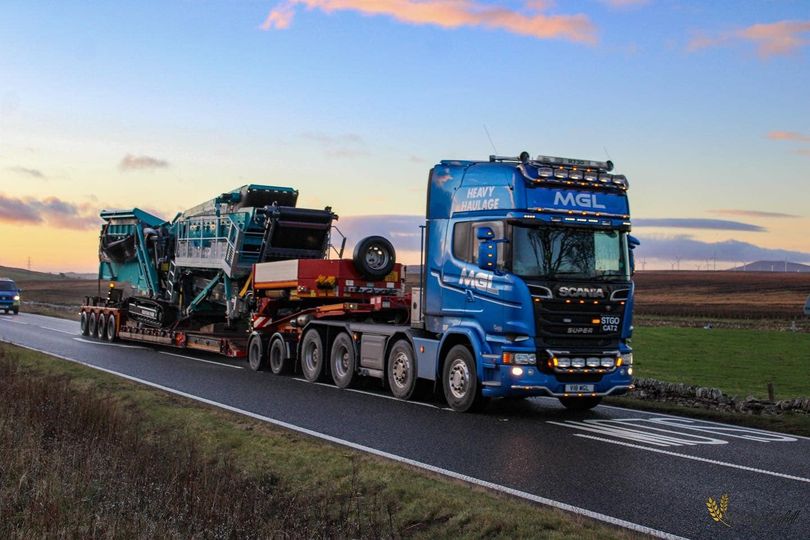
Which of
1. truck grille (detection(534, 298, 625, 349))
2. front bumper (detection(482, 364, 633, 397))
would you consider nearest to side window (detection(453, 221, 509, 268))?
truck grille (detection(534, 298, 625, 349))

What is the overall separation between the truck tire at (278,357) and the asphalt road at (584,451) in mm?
1710

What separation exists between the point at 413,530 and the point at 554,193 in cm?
746

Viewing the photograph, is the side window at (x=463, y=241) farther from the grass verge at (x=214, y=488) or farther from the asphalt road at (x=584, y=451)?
the grass verge at (x=214, y=488)

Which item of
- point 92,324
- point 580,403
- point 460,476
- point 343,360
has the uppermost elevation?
point 92,324

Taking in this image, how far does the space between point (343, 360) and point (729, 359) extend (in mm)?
→ 19866

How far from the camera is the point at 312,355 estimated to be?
1955cm

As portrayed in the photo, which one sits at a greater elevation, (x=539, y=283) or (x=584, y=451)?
(x=539, y=283)

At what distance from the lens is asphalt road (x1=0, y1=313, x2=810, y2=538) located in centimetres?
816

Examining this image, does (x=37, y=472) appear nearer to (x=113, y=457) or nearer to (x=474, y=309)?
(x=113, y=457)

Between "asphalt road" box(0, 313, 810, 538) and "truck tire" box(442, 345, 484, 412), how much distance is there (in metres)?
0.24

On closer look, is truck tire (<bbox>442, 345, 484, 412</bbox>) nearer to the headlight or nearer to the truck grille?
the headlight

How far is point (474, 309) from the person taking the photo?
47.1ft

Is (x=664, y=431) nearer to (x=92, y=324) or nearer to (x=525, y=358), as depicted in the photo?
(x=525, y=358)

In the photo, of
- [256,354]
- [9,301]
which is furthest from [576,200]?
[9,301]
